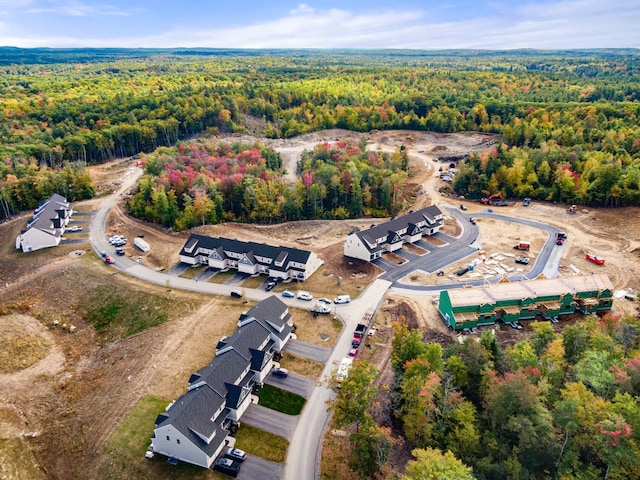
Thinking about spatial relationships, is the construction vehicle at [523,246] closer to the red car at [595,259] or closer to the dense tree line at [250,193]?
the red car at [595,259]

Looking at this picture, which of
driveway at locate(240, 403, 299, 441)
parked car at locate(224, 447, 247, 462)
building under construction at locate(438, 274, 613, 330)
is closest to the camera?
parked car at locate(224, 447, 247, 462)

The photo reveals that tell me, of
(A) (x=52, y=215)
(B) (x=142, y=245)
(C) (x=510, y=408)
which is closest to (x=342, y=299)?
(C) (x=510, y=408)

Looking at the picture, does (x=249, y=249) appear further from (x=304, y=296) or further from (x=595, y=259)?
(x=595, y=259)

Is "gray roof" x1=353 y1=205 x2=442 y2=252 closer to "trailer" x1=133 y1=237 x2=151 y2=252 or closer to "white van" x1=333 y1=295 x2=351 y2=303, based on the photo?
"white van" x1=333 y1=295 x2=351 y2=303

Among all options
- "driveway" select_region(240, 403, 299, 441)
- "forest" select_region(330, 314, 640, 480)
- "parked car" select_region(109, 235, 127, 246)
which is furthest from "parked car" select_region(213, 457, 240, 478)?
"parked car" select_region(109, 235, 127, 246)

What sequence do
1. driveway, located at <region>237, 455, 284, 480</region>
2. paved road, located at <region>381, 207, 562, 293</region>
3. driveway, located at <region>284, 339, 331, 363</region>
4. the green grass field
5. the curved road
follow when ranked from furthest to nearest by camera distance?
1. paved road, located at <region>381, 207, 562, 293</region>
2. driveway, located at <region>284, 339, 331, 363</region>
3. the green grass field
4. the curved road
5. driveway, located at <region>237, 455, 284, 480</region>

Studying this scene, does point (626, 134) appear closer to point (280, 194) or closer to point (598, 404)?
point (280, 194)
